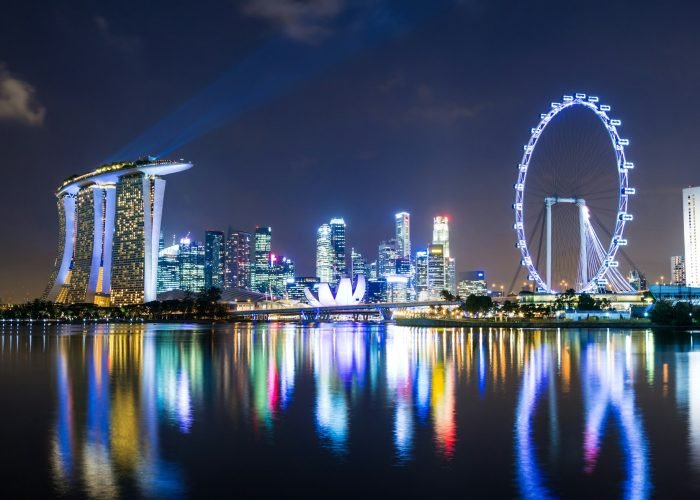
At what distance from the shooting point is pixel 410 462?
13711 mm

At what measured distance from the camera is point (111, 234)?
16462 centimetres

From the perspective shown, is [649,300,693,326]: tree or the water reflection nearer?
the water reflection

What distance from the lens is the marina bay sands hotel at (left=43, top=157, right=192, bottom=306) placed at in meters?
151

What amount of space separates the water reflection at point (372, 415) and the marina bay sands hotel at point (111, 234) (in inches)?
4643

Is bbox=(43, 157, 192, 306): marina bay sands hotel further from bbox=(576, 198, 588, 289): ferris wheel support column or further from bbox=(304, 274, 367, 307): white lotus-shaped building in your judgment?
bbox=(576, 198, 588, 289): ferris wheel support column

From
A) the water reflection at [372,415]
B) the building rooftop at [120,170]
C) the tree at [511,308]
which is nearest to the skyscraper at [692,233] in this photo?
the tree at [511,308]

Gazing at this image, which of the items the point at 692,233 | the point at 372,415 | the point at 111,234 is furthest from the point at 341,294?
the point at 372,415

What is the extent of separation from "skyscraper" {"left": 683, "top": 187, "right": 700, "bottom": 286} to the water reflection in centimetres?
12194

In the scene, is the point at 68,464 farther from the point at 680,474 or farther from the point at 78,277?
the point at 78,277

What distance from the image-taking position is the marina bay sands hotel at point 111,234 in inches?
5960

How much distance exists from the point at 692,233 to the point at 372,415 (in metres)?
147

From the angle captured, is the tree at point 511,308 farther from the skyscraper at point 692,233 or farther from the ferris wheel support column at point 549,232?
the skyscraper at point 692,233

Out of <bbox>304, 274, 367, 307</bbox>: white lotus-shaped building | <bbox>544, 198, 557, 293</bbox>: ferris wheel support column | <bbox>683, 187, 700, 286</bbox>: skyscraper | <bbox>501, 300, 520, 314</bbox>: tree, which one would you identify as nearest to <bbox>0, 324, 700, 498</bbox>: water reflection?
<bbox>544, 198, 557, 293</bbox>: ferris wheel support column

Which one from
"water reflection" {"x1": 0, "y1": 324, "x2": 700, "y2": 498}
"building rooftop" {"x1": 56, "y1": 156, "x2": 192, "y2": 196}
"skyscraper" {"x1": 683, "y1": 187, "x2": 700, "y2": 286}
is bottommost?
"water reflection" {"x1": 0, "y1": 324, "x2": 700, "y2": 498}
